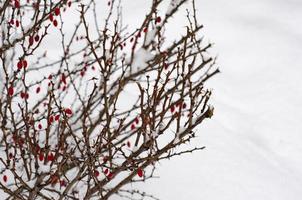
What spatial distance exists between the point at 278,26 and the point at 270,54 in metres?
1.44

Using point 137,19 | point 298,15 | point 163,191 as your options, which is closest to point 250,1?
point 298,15

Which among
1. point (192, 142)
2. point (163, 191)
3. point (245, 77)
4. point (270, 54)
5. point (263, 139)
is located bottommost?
point (163, 191)

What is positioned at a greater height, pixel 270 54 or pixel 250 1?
pixel 250 1

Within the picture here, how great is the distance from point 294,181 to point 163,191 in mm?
1788

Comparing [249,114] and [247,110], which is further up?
[247,110]

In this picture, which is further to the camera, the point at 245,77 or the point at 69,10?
the point at 69,10

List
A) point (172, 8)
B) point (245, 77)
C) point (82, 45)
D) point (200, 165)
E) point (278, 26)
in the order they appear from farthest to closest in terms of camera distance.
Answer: point (278, 26)
point (82, 45)
point (245, 77)
point (200, 165)
point (172, 8)

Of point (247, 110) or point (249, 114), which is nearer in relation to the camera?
point (249, 114)

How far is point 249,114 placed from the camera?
7.04 meters

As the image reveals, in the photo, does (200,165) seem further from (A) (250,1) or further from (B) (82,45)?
(A) (250,1)

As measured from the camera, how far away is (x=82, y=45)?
8.95 meters

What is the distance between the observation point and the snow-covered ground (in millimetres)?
4586

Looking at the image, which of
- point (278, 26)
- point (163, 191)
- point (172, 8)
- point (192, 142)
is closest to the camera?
point (172, 8)

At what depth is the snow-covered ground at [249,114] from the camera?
4586mm
